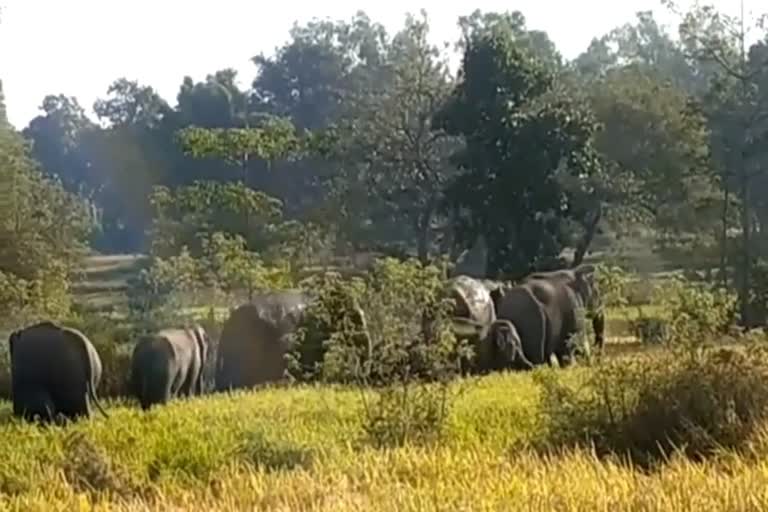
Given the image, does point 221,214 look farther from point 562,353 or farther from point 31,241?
point 562,353

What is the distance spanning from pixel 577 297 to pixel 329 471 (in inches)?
606

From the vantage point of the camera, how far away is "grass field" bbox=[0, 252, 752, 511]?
26.5 ft

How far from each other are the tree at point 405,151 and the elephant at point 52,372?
60.5 ft

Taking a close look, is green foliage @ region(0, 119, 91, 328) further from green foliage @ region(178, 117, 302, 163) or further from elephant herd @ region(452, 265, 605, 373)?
elephant herd @ region(452, 265, 605, 373)

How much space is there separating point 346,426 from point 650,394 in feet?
10.1

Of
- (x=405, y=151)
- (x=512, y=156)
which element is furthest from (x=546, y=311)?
(x=405, y=151)

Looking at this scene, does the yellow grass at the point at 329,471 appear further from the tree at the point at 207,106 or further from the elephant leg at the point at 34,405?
the tree at the point at 207,106

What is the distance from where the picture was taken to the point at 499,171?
1257 inches

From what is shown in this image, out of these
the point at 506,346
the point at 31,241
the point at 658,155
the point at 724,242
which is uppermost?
the point at 658,155

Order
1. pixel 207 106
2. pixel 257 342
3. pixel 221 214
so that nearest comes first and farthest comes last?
pixel 257 342 → pixel 221 214 → pixel 207 106

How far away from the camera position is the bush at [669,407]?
36.2 feet

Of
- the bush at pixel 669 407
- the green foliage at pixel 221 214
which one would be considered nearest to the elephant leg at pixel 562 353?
the green foliage at pixel 221 214

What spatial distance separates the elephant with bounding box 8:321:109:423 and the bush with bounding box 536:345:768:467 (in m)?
8.08

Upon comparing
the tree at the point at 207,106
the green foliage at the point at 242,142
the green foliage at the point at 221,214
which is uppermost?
the tree at the point at 207,106
